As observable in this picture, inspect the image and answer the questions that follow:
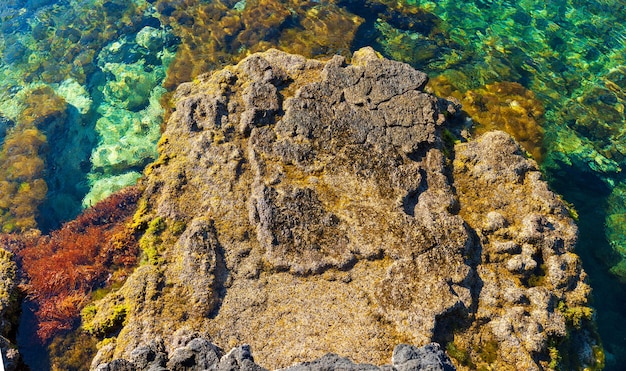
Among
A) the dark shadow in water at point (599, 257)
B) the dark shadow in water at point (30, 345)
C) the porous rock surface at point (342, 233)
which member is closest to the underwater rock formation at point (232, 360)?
the porous rock surface at point (342, 233)

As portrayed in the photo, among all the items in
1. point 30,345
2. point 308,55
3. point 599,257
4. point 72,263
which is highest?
point 308,55

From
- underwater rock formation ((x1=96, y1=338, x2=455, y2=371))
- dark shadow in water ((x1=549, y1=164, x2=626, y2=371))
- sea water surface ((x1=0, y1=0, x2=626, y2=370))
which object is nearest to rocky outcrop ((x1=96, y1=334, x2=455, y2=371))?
underwater rock formation ((x1=96, y1=338, x2=455, y2=371))

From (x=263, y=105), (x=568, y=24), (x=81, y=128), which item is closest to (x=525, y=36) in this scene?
(x=568, y=24)

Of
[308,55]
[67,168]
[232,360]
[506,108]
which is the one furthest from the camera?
[308,55]

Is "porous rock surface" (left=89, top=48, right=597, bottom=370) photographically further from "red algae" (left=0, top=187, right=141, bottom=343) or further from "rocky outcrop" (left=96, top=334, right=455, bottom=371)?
"red algae" (left=0, top=187, right=141, bottom=343)

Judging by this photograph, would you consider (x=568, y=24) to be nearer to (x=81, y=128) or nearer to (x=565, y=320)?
(x=565, y=320)

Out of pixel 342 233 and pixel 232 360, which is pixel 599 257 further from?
pixel 232 360

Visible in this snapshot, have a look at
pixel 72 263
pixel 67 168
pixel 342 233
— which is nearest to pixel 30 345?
pixel 72 263
